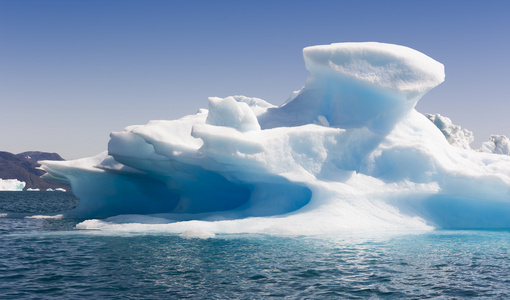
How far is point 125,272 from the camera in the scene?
11.7 meters

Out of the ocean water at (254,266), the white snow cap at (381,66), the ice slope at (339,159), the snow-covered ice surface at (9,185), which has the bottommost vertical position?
the ocean water at (254,266)

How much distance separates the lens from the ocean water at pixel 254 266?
32.6 feet

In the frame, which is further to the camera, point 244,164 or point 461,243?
point 244,164

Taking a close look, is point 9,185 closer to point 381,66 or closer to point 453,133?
point 453,133

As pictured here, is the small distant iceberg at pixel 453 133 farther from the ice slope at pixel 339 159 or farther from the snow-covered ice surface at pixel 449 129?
the ice slope at pixel 339 159

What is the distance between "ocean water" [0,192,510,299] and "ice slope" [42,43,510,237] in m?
1.82

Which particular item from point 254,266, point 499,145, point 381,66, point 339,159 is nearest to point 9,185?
point 499,145

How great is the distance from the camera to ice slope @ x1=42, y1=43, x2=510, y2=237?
18.9 m

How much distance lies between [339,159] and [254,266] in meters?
9.36

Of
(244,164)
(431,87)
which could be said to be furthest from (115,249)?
(431,87)

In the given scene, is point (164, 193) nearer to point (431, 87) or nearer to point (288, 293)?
point (431, 87)

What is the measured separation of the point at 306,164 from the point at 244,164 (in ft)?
8.63

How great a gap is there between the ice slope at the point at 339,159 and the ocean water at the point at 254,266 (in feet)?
5.96

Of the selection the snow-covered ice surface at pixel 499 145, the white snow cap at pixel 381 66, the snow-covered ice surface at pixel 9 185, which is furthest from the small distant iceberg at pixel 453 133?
the snow-covered ice surface at pixel 9 185
